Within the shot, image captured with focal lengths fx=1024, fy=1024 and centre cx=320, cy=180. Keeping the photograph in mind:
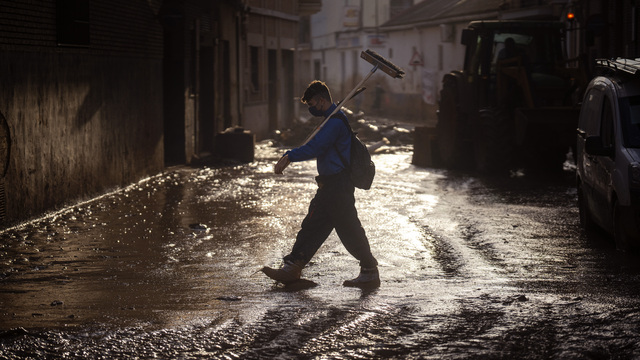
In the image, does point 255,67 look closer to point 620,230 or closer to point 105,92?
point 105,92

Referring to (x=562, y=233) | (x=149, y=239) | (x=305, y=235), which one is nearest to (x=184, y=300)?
(x=305, y=235)

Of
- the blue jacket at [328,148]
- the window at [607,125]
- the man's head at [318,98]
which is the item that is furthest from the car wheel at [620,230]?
the man's head at [318,98]

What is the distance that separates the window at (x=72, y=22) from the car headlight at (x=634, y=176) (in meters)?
7.33

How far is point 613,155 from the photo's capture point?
31.3ft

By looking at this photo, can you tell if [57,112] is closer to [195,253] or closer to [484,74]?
[195,253]

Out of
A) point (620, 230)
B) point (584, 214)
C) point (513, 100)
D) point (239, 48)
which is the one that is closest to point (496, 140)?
point (513, 100)

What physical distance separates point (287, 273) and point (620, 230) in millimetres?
3204

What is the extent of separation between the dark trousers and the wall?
13.8 ft

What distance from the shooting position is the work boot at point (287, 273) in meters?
8.06

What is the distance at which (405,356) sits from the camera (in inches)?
226

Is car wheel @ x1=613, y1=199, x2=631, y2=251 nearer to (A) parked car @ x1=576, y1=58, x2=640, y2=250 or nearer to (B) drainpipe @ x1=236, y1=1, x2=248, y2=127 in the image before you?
(A) parked car @ x1=576, y1=58, x2=640, y2=250

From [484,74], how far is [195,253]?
1019cm

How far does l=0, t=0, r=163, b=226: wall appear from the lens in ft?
37.5

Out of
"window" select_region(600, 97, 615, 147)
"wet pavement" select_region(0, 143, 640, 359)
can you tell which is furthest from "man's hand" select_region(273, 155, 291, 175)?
"window" select_region(600, 97, 615, 147)
